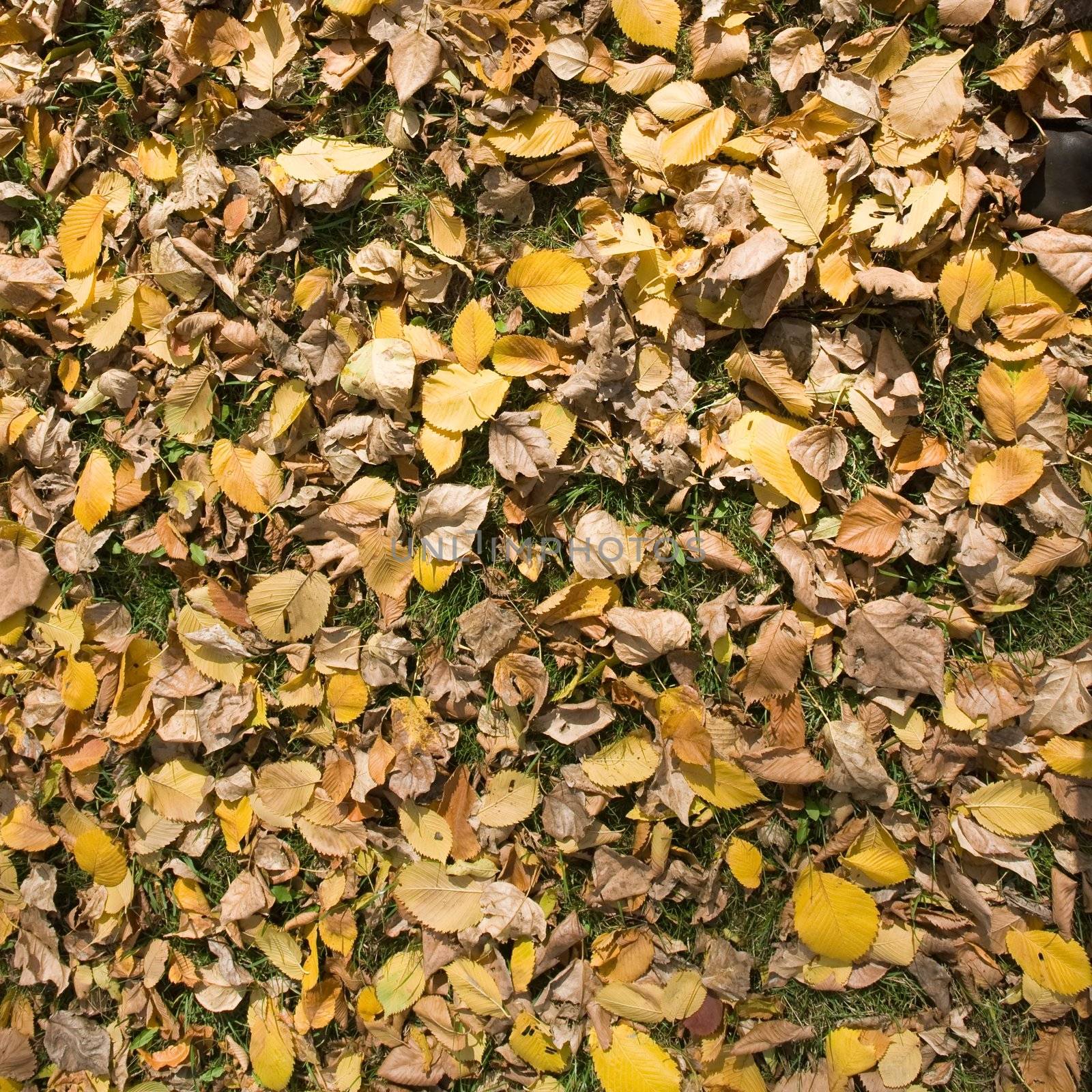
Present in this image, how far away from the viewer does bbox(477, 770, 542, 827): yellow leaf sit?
6.11 feet

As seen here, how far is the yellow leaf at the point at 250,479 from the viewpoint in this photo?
1945 mm

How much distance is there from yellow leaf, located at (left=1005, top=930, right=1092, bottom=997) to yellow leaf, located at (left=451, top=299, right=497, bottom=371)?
178 centimetres

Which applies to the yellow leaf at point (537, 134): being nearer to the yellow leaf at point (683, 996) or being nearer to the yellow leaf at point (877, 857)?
the yellow leaf at point (877, 857)

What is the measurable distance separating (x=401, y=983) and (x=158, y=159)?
2.12 metres

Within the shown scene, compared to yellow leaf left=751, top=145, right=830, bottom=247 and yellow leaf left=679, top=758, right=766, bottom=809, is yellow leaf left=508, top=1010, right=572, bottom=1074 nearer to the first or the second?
yellow leaf left=679, top=758, right=766, bottom=809

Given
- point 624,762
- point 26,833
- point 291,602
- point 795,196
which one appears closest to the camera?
point 795,196

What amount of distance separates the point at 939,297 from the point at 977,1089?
179cm

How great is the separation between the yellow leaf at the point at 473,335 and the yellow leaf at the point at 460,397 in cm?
3

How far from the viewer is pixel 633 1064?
5.95ft

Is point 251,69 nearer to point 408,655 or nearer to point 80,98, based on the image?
point 80,98

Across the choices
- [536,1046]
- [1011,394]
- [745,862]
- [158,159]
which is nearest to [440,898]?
[536,1046]

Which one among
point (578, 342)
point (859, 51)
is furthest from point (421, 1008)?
point (859, 51)

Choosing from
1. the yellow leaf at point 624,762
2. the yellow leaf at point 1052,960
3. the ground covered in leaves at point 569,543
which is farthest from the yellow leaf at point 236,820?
the yellow leaf at point 1052,960

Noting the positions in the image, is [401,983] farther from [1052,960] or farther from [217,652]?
[1052,960]
